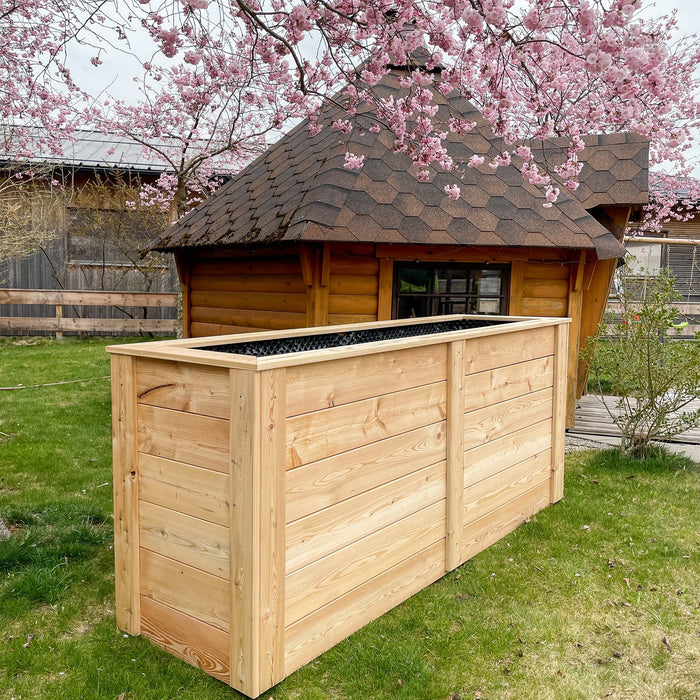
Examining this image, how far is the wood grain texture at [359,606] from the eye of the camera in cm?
283

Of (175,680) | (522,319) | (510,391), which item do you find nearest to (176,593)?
(175,680)

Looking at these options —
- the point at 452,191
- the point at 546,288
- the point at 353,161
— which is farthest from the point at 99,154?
the point at 546,288

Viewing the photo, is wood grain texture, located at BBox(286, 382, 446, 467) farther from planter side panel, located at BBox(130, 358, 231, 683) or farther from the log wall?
the log wall

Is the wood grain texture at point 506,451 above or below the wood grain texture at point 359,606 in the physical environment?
above

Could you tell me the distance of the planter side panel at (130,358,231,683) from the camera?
265 cm

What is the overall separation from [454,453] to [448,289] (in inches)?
137

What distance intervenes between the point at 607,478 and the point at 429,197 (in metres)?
3.26

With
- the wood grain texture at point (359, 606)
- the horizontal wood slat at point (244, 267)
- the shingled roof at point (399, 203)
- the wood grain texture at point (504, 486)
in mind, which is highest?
the shingled roof at point (399, 203)

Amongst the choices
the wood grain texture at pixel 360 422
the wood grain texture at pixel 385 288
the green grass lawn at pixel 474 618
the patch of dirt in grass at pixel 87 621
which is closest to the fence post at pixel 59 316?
the green grass lawn at pixel 474 618

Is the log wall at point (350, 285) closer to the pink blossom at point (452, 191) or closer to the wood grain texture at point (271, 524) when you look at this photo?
the pink blossom at point (452, 191)

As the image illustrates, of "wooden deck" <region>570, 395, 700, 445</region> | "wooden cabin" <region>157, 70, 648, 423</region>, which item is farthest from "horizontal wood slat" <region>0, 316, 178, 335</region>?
"wooden deck" <region>570, 395, 700, 445</region>

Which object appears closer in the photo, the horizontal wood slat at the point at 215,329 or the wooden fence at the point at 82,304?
the horizontal wood slat at the point at 215,329

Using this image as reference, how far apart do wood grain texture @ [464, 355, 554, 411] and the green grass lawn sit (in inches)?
39.7

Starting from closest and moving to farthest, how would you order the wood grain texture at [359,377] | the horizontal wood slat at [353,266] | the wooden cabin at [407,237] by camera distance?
the wood grain texture at [359,377] < the wooden cabin at [407,237] < the horizontal wood slat at [353,266]
